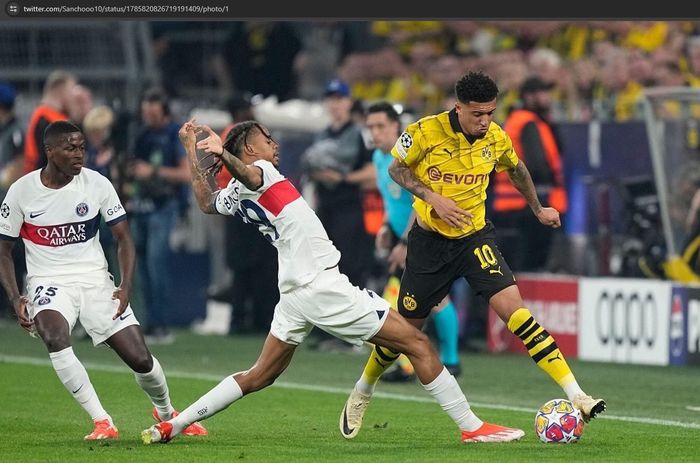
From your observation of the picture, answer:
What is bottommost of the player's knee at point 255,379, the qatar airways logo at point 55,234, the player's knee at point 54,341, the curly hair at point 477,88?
the player's knee at point 255,379

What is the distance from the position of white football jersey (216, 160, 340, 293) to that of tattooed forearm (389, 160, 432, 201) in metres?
0.87

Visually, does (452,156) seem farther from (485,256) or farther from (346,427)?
(346,427)

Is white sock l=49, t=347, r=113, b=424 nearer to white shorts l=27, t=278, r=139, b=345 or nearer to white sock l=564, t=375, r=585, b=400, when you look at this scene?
white shorts l=27, t=278, r=139, b=345

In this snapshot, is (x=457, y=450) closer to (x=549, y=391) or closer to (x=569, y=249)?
(x=549, y=391)

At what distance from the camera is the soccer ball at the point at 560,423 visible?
9.97 meters

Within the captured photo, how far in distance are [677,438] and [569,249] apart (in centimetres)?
809

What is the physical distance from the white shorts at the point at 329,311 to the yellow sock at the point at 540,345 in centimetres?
92

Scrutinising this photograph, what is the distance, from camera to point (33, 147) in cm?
1627

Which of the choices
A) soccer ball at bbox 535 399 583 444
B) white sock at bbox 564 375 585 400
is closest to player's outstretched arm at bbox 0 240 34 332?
soccer ball at bbox 535 399 583 444

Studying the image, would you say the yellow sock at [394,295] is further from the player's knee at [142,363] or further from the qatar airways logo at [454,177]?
the player's knee at [142,363]

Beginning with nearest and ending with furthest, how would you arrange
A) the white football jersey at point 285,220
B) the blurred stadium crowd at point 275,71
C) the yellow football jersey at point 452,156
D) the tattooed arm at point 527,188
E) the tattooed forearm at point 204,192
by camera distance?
the white football jersey at point 285,220 → the tattooed forearm at point 204,192 → the yellow football jersey at point 452,156 → the tattooed arm at point 527,188 → the blurred stadium crowd at point 275,71

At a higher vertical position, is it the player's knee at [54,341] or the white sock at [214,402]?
the player's knee at [54,341]

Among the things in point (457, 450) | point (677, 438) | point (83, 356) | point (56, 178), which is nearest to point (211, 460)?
point (457, 450)

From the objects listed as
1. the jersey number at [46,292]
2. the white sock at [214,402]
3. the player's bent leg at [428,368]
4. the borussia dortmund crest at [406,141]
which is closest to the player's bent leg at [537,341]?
the player's bent leg at [428,368]
